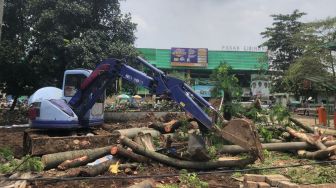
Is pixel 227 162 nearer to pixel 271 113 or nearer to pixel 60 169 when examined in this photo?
pixel 60 169

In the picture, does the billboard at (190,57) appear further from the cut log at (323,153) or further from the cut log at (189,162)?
the cut log at (189,162)

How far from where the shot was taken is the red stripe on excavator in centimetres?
1284

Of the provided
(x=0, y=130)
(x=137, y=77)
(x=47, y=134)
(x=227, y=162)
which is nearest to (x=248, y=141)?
(x=227, y=162)

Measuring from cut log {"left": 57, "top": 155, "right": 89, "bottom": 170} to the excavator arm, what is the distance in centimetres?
233

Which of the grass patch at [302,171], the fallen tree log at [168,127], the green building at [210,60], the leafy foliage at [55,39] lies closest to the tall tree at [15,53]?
the leafy foliage at [55,39]

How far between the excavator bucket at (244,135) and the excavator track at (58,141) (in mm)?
3687

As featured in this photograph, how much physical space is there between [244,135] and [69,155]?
4.22m

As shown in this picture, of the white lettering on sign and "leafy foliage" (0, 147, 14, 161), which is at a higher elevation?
the white lettering on sign

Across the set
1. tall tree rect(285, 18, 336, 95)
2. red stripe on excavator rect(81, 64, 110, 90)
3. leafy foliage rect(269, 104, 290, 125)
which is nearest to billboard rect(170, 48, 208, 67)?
tall tree rect(285, 18, 336, 95)

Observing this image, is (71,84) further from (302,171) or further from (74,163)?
(302,171)

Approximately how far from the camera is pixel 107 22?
25969 millimetres

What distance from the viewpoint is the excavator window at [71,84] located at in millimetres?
14543

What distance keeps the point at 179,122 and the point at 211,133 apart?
4.05 meters

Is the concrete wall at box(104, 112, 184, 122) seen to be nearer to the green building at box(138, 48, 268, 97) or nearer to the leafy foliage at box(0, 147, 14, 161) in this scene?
the leafy foliage at box(0, 147, 14, 161)
